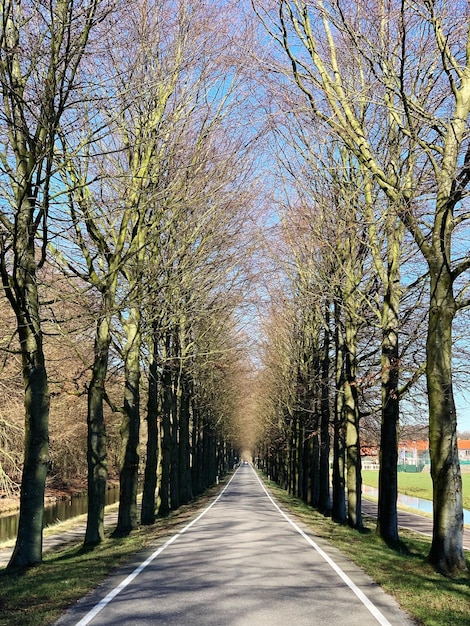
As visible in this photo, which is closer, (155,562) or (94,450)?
(155,562)

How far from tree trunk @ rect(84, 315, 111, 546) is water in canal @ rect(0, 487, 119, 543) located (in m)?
10.8

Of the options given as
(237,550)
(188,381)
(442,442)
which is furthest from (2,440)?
(442,442)

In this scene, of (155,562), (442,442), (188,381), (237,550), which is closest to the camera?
(442,442)

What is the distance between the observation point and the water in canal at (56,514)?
27297mm

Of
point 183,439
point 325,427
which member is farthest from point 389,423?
point 183,439

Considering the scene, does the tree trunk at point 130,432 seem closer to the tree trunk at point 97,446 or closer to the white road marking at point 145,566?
the tree trunk at point 97,446

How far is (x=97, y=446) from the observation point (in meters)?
15.2

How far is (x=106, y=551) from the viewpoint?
1351cm

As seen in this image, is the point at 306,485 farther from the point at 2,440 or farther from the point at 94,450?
the point at 94,450

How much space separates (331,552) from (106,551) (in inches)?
178

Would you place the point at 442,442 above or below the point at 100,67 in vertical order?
below

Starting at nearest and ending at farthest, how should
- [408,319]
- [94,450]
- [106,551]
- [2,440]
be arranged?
[106,551] < [94,450] < [408,319] < [2,440]

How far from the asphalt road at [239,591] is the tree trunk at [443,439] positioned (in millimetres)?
1448

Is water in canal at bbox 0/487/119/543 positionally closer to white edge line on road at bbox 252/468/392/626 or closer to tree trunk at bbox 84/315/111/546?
tree trunk at bbox 84/315/111/546
